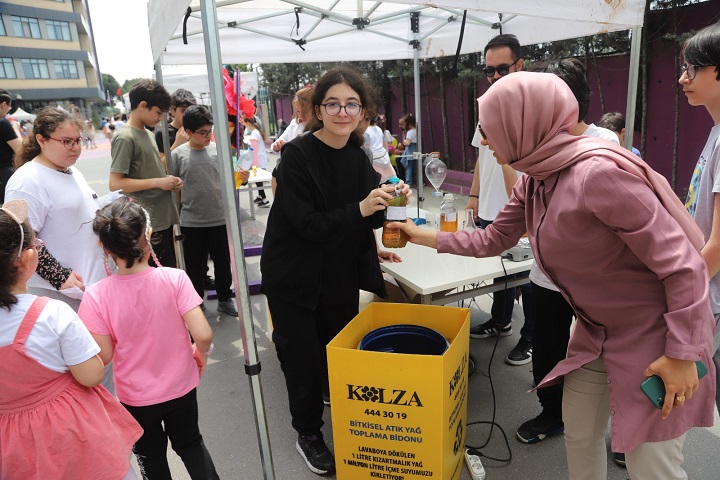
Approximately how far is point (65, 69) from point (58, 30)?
3.34 meters

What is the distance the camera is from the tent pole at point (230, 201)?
1383mm

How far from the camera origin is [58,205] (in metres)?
2.00

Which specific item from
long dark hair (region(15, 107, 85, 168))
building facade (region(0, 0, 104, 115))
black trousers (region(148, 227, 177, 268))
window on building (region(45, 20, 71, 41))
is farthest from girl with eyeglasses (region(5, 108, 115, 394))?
window on building (region(45, 20, 71, 41))

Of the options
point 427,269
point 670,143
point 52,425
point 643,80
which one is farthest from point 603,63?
point 52,425

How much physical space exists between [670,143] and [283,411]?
6.57 m

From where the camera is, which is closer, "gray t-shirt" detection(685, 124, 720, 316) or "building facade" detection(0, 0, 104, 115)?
"gray t-shirt" detection(685, 124, 720, 316)

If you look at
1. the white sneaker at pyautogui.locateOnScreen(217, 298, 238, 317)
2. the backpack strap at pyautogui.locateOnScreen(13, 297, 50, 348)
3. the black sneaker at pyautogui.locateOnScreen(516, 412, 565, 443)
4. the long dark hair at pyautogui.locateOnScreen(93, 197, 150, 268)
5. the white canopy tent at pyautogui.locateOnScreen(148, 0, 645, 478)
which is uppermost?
the white canopy tent at pyautogui.locateOnScreen(148, 0, 645, 478)

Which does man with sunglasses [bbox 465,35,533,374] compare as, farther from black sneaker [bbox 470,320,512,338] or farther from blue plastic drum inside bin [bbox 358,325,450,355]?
blue plastic drum inside bin [bbox 358,325,450,355]

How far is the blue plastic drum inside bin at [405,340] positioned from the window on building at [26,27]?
48636 mm

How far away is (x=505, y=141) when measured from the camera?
52.3 inches

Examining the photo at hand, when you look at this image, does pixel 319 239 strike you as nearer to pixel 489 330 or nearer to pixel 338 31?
pixel 489 330

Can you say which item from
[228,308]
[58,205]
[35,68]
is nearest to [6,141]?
[228,308]

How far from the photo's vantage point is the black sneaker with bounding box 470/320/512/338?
3.44 metres

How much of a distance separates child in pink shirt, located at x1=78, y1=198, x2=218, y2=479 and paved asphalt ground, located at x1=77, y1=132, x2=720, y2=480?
1.12ft
